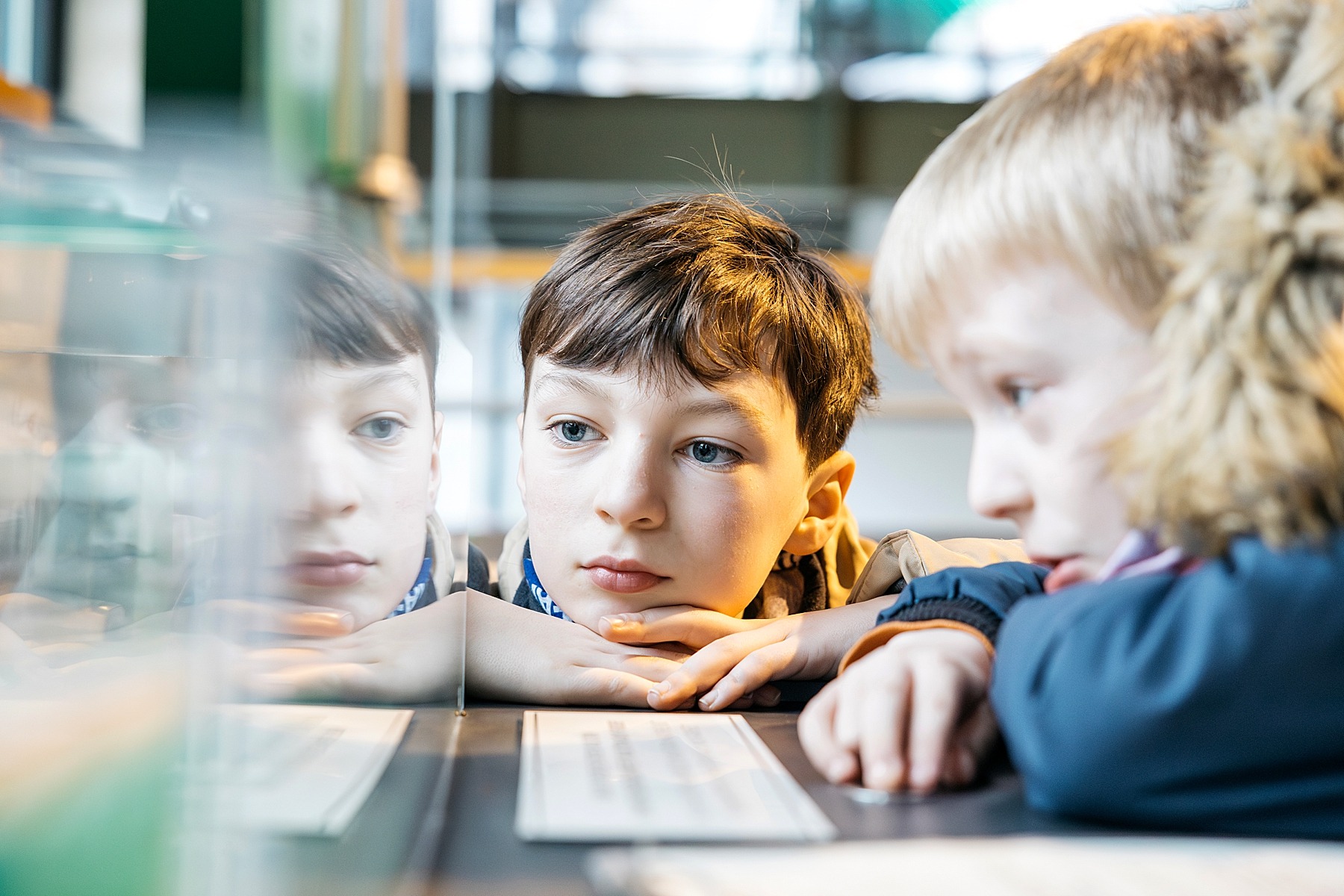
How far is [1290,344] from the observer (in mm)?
351

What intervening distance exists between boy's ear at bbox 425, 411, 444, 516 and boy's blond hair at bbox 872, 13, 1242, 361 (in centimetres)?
24

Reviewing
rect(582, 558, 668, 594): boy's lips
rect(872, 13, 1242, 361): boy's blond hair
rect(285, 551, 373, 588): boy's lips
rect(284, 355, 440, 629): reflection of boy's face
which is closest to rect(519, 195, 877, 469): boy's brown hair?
rect(582, 558, 668, 594): boy's lips

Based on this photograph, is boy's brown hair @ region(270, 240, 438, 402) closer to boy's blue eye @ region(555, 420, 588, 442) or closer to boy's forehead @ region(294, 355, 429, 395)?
boy's forehead @ region(294, 355, 429, 395)

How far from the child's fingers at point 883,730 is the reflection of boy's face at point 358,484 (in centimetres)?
20

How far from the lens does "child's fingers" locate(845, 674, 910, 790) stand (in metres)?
0.41

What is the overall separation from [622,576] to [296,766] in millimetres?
517

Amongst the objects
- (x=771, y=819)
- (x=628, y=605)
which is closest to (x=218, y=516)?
(x=771, y=819)

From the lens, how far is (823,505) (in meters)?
0.85

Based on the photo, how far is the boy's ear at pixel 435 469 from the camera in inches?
Answer: 16.2

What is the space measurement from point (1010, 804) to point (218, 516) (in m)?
0.33

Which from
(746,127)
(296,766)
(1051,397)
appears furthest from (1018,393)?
(746,127)

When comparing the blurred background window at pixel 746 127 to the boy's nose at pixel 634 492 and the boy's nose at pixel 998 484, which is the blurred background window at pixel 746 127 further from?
the boy's nose at pixel 998 484

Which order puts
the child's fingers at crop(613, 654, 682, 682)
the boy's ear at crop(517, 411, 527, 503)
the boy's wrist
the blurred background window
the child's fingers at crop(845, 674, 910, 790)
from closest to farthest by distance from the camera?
the child's fingers at crop(845, 674, 910, 790), the boy's wrist, the child's fingers at crop(613, 654, 682, 682), the boy's ear at crop(517, 411, 527, 503), the blurred background window

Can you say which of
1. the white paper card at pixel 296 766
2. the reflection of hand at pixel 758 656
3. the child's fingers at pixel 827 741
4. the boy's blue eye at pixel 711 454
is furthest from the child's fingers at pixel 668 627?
the white paper card at pixel 296 766
